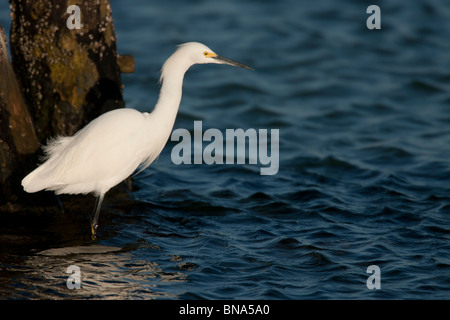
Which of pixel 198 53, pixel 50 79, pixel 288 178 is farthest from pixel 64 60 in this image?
pixel 288 178

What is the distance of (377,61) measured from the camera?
41.8 ft

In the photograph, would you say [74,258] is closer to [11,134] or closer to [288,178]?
[11,134]

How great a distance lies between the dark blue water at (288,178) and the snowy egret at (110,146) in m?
0.58

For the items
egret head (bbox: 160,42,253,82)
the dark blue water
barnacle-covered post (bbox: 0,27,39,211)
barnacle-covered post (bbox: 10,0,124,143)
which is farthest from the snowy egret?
the dark blue water

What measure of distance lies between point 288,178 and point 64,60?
3.21 m

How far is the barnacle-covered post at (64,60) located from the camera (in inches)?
253

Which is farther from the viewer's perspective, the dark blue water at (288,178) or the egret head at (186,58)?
the egret head at (186,58)

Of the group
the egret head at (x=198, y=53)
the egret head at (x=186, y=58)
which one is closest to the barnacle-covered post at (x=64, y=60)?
the egret head at (x=186, y=58)

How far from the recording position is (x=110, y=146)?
6027 mm

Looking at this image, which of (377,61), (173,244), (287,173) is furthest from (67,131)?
(377,61)

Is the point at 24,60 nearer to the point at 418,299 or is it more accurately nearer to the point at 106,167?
the point at 106,167

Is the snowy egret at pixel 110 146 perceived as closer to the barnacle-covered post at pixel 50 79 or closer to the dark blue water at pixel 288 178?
the barnacle-covered post at pixel 50 79

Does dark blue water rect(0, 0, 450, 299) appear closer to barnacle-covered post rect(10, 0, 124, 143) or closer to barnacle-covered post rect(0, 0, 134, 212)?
barnacle-covered post rect(0, 0, 134, 212)

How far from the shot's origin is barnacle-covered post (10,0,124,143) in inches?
253
